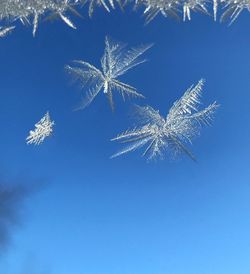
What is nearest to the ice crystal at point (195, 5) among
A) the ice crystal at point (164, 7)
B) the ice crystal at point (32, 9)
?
the ice crystal at point (164, 7)

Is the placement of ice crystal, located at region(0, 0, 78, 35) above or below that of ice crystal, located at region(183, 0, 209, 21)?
above

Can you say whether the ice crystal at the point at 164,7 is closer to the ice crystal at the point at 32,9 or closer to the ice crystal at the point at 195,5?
the ice crystal at the point at 195,5

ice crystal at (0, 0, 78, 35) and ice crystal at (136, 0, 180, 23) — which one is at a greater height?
ice crystal at (0, 0, 78, 35)

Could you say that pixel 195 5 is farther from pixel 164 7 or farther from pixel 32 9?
pixel 32 9

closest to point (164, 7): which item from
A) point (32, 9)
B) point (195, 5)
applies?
point (195, 5)

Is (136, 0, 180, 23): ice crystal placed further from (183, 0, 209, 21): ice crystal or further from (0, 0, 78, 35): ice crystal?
(0, 0, 78, 35): ice crystal

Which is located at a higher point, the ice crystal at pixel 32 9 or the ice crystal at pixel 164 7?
the ice crystal at pixel 32 9

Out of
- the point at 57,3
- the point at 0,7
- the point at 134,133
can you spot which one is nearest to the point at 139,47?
the point at 134,133

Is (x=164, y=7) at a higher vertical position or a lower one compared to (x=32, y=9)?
lower

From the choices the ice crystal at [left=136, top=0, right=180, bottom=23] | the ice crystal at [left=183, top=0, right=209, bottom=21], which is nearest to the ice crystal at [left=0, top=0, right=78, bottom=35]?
the ice crystal at [left=136, top=0, right=180, bottom=23]

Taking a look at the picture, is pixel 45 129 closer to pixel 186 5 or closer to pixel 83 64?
pixel 83 64

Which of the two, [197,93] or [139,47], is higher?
[139,47]
